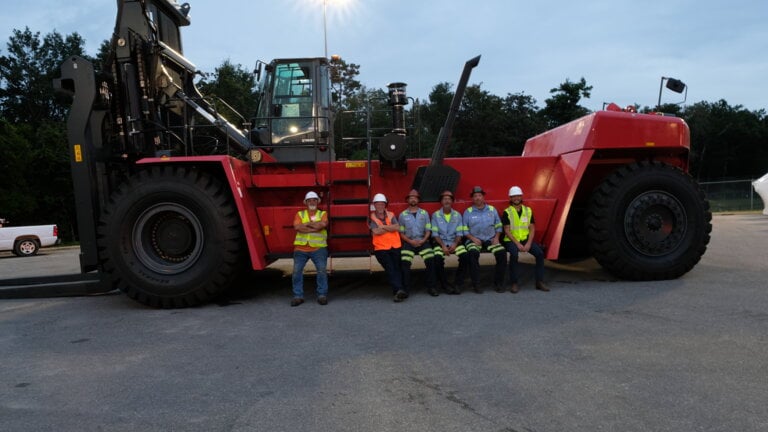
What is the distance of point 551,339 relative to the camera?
4305 millimetres

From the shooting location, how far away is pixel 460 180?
6.70m

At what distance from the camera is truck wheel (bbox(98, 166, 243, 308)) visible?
19.5 ft

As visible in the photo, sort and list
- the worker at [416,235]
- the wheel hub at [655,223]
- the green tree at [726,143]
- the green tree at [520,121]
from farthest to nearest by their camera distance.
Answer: the green tree at [726,143]
the green tree at [520,121]
the wheel hub at [655,223]
the worker at [416,235]

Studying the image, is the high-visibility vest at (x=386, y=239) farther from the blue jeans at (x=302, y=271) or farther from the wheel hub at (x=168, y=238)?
the wheel hub at (x=168, y=238)

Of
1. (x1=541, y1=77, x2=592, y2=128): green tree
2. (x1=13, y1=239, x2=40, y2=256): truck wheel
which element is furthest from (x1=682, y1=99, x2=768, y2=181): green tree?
(x1=13, y1=239, x2=40, y2=256): truck wheel

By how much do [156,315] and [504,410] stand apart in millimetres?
4333

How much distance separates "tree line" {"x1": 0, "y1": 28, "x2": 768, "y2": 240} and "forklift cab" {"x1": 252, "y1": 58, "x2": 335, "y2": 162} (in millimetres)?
287

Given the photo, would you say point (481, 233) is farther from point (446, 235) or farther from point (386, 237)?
point (386, 237)

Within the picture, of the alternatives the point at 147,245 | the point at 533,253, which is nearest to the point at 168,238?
the point at 147,245

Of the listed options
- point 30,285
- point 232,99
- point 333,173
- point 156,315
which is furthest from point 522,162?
point 232,99

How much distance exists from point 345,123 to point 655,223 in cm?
439

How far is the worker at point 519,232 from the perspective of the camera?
6.52 metres

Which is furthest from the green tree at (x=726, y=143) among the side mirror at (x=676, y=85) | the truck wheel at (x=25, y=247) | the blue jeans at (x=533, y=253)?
the truck wheel at (x=25, y=247)

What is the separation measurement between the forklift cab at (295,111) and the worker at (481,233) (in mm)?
2010
